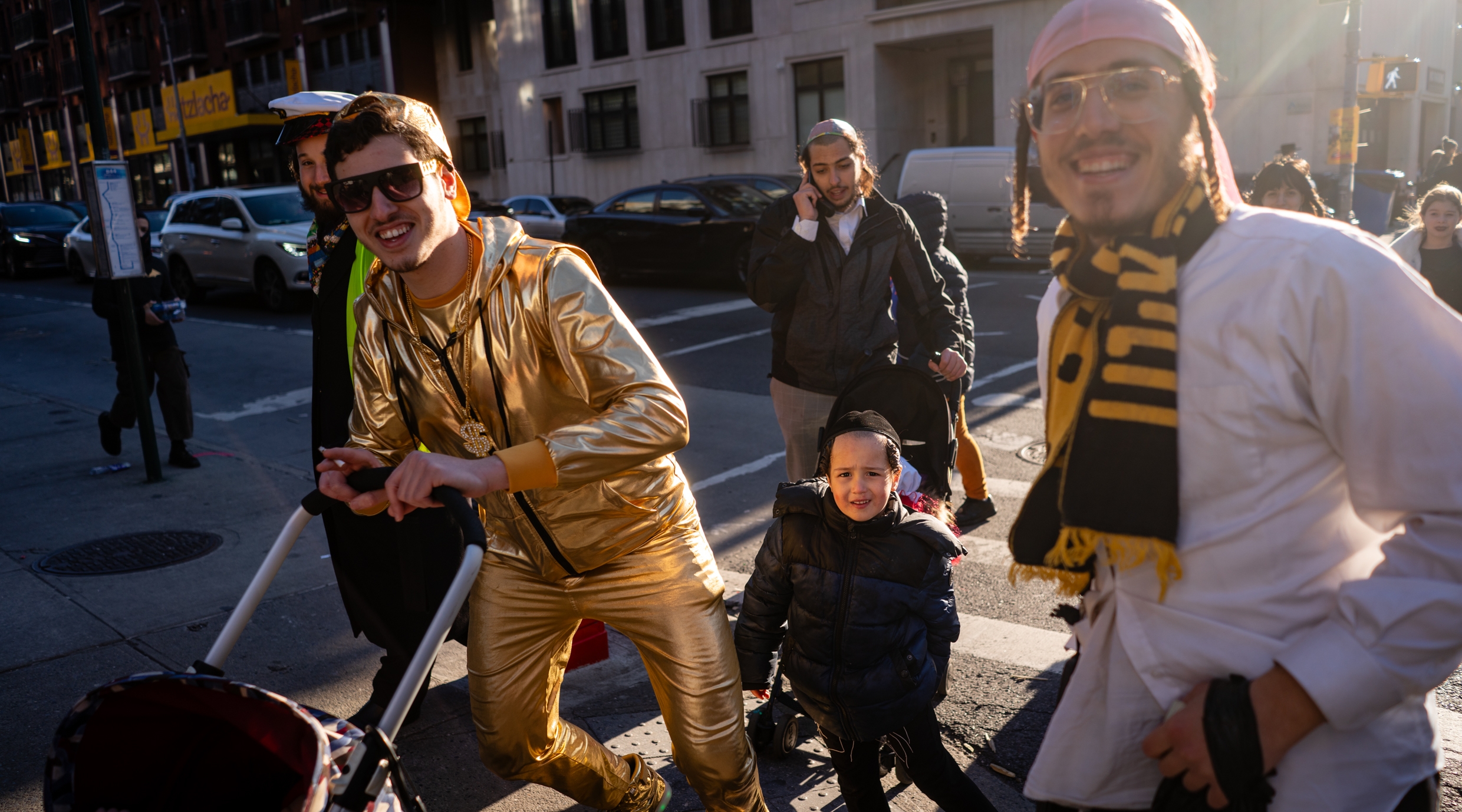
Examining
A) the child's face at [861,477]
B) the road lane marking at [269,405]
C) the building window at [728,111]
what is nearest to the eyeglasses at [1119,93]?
the child's face at [861,477]

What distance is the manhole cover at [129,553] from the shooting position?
5.67 metres

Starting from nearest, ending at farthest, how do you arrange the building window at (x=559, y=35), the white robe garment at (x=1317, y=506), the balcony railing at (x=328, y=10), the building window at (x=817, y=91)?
the white robe garment at (x=1317, y=506) < the building window at (x=817, y=91) < the building window at (x=559, y=35) < the balcony railing at (x=328, y=10)

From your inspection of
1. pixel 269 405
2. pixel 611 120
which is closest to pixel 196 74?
pixel 611 120

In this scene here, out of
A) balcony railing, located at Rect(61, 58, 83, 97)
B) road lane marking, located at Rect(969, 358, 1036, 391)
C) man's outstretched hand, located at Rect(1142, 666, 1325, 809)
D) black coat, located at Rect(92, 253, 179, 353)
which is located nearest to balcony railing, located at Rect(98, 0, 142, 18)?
balcony railing, located at Rect(61, 58, 83, 97)

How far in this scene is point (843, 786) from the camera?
3.08m

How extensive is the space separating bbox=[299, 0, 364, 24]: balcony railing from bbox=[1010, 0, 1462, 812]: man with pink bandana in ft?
135

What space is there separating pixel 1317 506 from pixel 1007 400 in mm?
7552

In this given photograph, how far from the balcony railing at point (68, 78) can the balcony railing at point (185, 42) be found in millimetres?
12960

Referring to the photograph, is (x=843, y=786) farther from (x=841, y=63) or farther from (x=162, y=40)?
(x=162, y=40)

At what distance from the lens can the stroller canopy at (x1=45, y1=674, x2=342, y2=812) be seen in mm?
1807

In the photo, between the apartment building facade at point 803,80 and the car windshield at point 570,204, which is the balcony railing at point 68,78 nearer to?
the apartment building facade at point 803,80

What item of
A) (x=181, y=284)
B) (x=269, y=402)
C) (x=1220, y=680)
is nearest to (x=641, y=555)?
(x=1220, y=680)

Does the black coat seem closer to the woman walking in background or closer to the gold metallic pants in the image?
the gold metallic pants

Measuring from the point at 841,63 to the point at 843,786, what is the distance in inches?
1070
